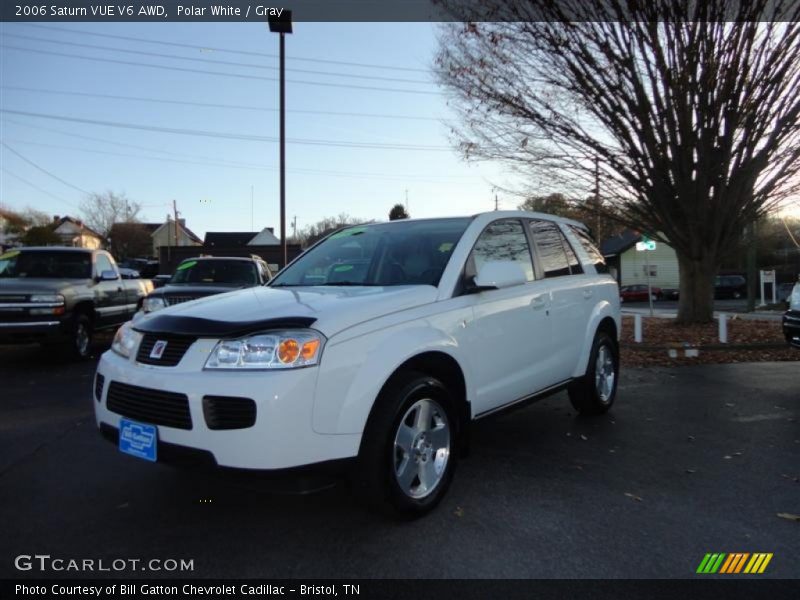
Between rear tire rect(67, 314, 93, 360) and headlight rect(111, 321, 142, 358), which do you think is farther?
rear tire rect(67, 314, 93, 360)

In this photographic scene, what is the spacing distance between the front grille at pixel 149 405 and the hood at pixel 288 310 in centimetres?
32

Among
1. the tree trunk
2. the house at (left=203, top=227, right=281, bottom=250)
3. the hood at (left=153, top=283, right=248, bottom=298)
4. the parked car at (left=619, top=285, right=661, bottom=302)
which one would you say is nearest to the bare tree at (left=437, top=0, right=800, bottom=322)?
the tree trunk

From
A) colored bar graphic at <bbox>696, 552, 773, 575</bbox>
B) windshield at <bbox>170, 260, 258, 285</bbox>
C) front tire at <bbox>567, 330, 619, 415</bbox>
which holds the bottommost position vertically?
colored bar graphic at <bbox>696, 552, 773, 575</bbox>

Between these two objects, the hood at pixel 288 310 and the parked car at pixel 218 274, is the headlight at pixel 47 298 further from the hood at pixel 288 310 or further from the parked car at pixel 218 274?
the hood at pixel 288 310

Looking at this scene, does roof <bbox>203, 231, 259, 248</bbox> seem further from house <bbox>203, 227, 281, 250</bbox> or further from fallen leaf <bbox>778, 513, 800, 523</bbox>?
fallen leaf <bbox>778, 513, 800, 523</bbox>

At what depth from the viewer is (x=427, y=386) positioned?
10.3ft

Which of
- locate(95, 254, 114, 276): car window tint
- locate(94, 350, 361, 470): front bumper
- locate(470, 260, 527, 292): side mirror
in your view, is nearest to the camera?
locate(94, 350, 361, 470): front bumper

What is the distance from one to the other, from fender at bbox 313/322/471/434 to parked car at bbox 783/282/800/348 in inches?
238

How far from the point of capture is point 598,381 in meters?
5.39

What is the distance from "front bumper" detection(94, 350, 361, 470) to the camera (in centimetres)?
259

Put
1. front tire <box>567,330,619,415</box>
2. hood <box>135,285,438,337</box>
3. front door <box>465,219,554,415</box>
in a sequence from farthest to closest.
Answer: front tire <box>567,330,619,415</box> → front door <box>465,219,554,415</box> → hood <box>135,285,438,337</box>

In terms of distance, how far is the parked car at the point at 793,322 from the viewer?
272 inches

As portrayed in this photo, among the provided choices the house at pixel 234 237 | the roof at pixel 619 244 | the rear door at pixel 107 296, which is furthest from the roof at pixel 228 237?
the rear door at pixel 107 296

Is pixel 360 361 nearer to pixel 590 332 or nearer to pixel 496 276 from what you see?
pixel 496 276
